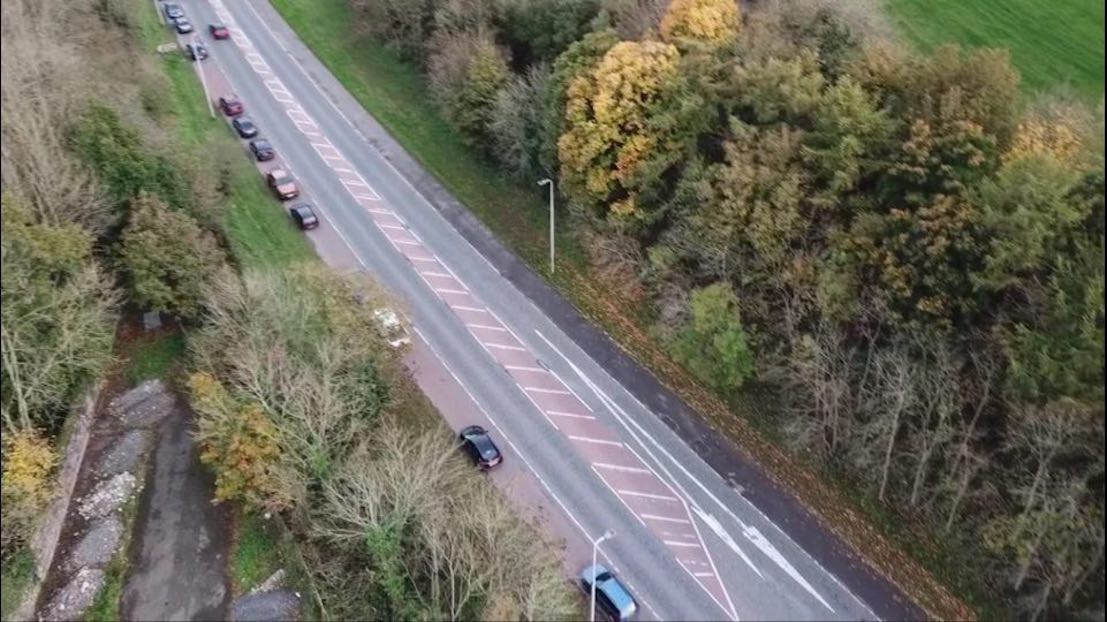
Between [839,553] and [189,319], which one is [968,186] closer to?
[839,553]

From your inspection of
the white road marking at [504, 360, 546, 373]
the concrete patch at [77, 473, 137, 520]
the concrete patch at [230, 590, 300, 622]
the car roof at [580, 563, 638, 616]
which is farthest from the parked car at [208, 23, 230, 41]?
the car roof at [580, 563, 638, 616]

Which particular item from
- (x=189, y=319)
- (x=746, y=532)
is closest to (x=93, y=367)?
(x=189, y=319)

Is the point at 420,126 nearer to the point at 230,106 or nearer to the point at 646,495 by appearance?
the point at 230,106

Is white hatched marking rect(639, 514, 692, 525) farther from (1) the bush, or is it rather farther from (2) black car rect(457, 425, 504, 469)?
(1) the bush

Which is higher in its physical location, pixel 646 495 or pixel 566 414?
pixel 646 495

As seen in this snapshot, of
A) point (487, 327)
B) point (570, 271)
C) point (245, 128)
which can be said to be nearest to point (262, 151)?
point (245, 128)

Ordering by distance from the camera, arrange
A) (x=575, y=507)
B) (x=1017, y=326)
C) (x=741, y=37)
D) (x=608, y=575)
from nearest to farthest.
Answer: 1. (x=1017, y=326)
2. (x=608, y=575)
3. (x=575, y=507)
4. (x=741, y=37)

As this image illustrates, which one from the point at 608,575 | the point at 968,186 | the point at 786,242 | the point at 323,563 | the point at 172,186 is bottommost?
the point at 323,563
